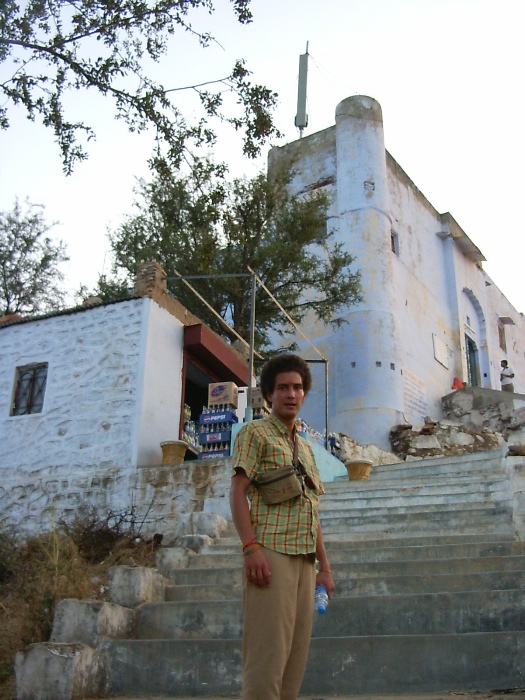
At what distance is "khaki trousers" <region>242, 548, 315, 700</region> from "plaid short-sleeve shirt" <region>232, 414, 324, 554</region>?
0.21 feet

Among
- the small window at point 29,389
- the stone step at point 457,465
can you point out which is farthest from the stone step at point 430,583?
the small window at point 29,389

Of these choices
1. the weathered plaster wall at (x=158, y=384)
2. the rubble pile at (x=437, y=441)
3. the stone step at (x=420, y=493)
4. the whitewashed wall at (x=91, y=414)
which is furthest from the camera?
the rubble pile at (x=437, y=441)

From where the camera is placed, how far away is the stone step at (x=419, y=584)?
525cm

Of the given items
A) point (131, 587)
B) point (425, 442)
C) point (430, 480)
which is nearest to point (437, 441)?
point (425, 442)

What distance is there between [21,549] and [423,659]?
220 inches

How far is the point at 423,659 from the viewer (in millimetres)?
4359

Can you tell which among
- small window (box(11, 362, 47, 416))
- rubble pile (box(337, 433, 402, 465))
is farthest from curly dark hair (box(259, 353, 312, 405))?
rubble pile (box(337, 433, 402, 465))

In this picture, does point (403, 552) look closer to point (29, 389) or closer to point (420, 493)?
point (420, 493)

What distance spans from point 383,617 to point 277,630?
2.13m

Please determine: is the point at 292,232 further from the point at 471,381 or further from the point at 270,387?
the point at 270,387

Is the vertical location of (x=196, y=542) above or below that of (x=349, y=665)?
above

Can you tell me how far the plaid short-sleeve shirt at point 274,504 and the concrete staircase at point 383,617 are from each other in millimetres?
1530

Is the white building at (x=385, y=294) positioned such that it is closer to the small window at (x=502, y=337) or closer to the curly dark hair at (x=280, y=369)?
the small window at (x=502, y=337)

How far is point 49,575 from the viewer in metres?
5.71
